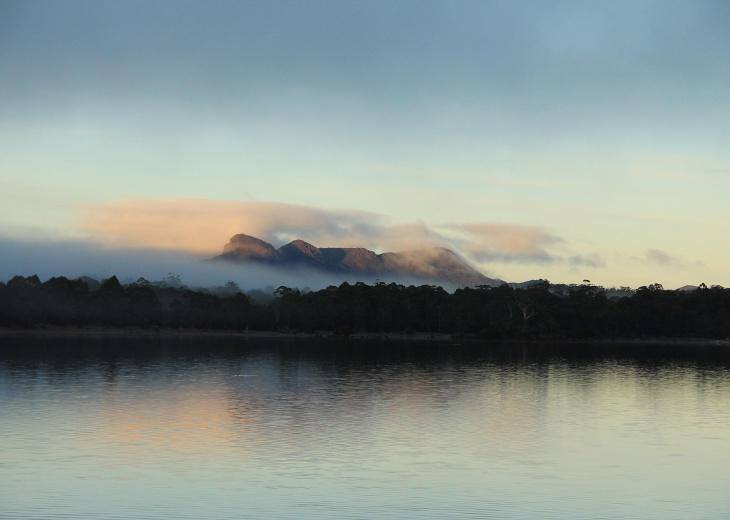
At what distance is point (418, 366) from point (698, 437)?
53489mm

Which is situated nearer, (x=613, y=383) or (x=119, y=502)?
(x=119, y=502)

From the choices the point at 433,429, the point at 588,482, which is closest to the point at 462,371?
the point at 433,429

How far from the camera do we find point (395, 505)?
74.5 feet

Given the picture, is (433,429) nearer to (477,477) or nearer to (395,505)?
(477,477)

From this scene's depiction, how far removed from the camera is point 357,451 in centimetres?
3108

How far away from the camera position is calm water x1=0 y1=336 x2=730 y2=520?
22.9 m

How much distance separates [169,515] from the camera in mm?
21359

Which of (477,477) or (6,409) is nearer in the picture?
(477,477)

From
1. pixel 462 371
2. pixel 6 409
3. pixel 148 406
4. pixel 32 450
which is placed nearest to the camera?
pixel 32 450

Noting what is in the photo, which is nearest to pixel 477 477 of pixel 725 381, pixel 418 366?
pixel 725 381

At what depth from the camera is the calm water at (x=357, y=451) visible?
22.9 metres

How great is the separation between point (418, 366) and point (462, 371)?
9299 mm

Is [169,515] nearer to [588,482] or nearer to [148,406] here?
[588,482]

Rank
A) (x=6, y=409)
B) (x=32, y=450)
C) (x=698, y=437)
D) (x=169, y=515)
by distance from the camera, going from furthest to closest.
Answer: (x=6, y=409)
(x=698, y=437)
(x=32, y=450)
(x=169, y=515)
